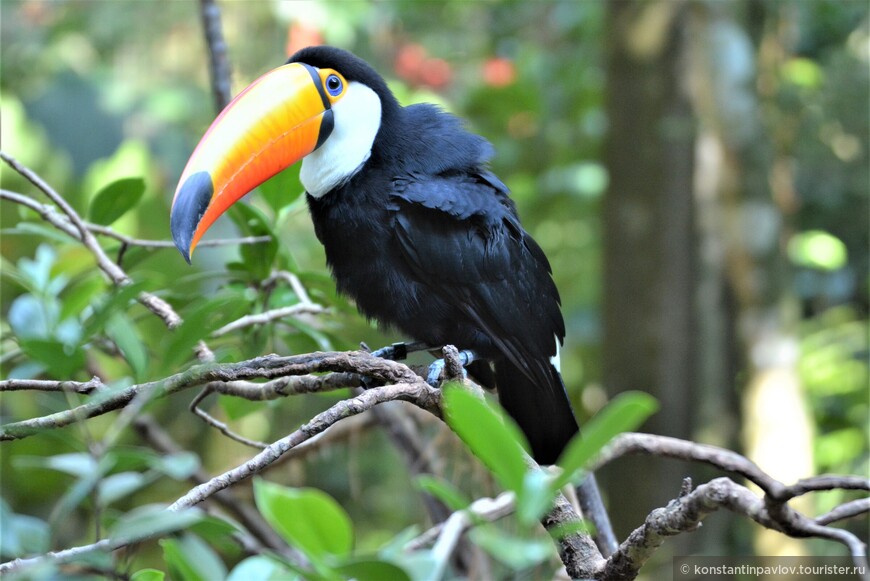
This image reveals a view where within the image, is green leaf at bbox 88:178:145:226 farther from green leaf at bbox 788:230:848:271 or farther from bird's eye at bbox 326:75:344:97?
green leaf at bbox 788:230:848:271

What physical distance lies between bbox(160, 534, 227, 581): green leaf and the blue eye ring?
1.34 m

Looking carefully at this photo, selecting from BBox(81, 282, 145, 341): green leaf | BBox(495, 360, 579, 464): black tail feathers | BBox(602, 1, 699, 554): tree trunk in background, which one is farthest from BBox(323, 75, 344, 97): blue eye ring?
BBox(602, 1, 699, 554): tree trunk in background

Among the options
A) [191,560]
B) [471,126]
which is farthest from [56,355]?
[471,126]

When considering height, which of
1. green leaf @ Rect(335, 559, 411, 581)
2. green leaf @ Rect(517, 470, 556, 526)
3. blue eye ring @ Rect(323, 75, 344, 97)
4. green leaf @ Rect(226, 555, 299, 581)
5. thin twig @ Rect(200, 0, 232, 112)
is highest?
thin twig @ Rect(200, 0, 232, 112)

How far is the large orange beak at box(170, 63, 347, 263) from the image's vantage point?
5.09ft

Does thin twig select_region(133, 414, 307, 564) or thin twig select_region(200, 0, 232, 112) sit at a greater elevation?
thin twig select_region(200, 0, 232, 112)

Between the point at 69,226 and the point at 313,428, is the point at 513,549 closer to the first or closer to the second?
the point at 313,428

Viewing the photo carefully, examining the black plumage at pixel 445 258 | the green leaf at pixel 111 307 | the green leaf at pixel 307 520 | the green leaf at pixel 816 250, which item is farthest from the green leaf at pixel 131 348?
the green leaf at pixel 816 250

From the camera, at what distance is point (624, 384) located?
3361 millimetres

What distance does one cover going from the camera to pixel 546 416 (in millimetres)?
1887

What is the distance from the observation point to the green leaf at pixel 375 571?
68 cm

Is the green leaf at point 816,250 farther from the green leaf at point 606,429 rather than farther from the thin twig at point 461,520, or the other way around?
the green leaf at point 606,429

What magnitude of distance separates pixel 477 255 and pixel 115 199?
0.73 metres

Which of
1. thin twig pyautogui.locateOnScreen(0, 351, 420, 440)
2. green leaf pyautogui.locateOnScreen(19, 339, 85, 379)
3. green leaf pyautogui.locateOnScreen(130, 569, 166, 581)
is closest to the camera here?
green leaf pyautogui.locateOnScreen(130, 569, 166, 581)
